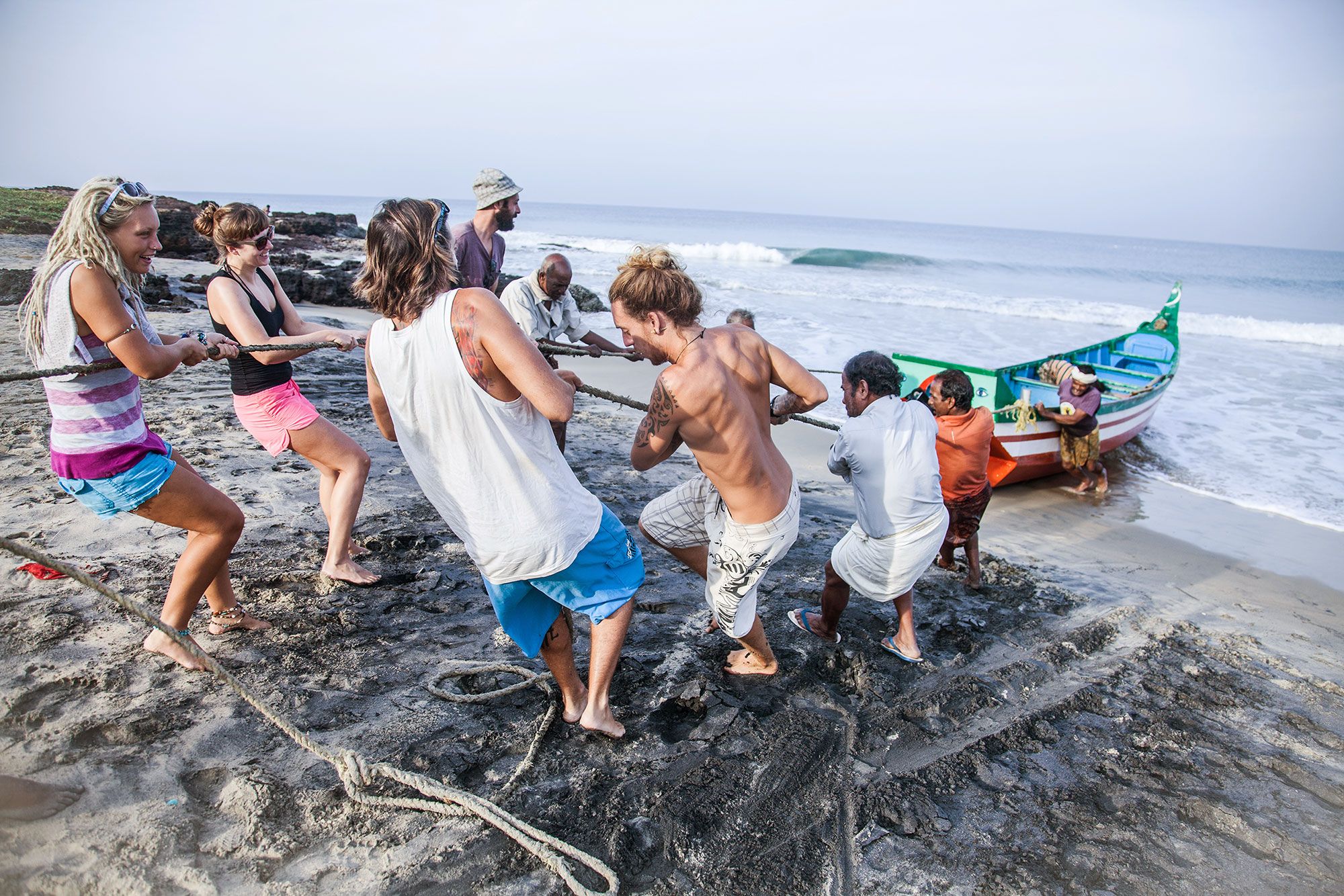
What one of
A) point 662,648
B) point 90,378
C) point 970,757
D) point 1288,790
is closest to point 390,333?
point 90,378

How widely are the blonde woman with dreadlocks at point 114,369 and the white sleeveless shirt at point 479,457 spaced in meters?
1.08

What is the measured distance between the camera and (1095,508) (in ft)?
23.3

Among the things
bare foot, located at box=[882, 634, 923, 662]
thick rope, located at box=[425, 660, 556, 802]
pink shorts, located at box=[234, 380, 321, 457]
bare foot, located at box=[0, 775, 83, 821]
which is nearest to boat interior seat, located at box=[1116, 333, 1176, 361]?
bare foot, located at box=[882, 634, 923, 662]

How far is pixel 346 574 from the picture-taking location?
3912 mm

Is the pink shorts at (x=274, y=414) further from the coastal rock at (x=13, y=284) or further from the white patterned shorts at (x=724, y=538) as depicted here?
the coastal rock at (x=13, y=284)

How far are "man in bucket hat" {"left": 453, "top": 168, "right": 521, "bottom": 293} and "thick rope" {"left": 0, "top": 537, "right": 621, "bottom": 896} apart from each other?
306cm

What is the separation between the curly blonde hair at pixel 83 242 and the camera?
8.37ft

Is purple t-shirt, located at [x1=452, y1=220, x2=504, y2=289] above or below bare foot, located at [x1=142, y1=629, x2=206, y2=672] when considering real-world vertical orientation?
above

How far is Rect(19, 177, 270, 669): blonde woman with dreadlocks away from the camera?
256 centimetres

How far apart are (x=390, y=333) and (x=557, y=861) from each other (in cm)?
169

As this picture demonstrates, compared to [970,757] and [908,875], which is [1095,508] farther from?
[908,875]

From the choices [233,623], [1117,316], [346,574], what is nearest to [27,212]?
[346,574]

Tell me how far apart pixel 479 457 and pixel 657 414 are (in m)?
0.69

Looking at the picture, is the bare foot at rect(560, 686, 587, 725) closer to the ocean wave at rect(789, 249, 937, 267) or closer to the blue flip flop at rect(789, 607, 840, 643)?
the blue flip flop at rect(789, 607, 840, 643)
